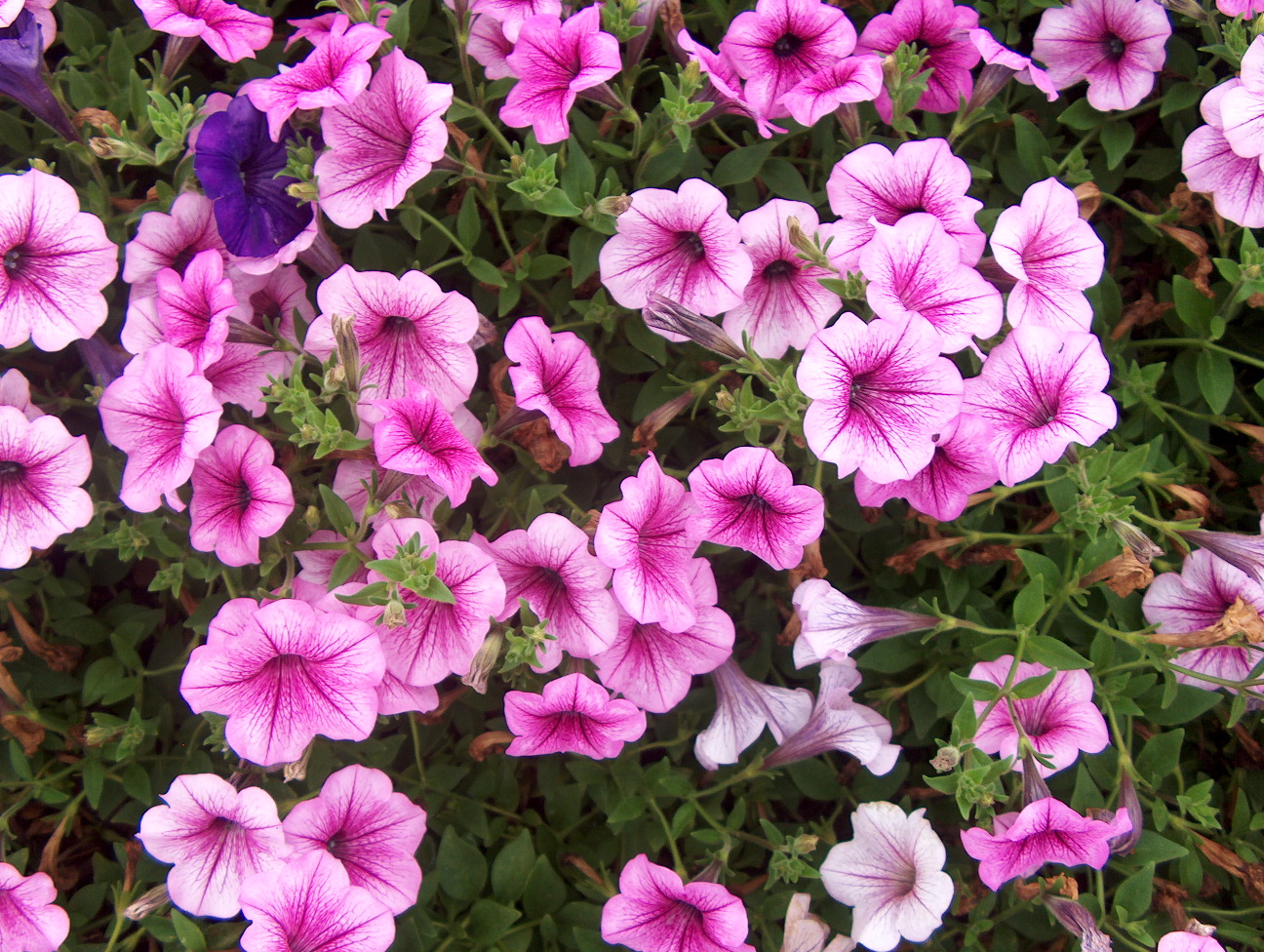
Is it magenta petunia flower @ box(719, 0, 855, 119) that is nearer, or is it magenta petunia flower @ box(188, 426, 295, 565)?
magenta petunia flower @ box(188, 426, 295, 565)

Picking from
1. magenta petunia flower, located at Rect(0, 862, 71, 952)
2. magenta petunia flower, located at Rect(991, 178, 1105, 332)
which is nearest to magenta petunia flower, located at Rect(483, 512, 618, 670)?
magenta petunia flower, located at Rect(991, 178, 1105, 332)

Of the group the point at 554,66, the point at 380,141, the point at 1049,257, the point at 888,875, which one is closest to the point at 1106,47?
the point at 1049,257

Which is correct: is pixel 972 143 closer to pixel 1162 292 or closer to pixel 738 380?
pixel 1162 292

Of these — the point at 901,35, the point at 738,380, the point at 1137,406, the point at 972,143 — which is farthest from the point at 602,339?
the point at 1137,406

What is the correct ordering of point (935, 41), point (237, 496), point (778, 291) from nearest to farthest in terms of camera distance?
point (237, 496) < point (778, 291) < point (935, 41)

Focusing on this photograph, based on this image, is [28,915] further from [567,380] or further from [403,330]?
[567,380]

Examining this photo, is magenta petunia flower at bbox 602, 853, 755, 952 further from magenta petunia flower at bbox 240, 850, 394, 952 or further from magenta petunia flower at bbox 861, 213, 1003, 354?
magenta petunia flower at bbox 861, 213, 1003, 354
